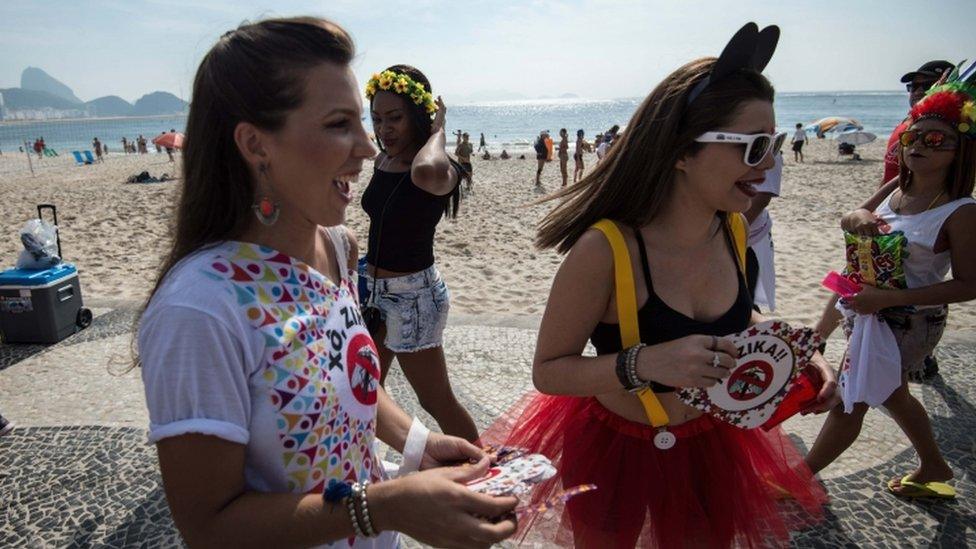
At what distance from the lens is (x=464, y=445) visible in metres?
1.60

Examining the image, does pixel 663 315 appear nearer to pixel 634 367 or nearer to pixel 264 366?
pixel 634 367

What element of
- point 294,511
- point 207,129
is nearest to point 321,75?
point 207,129

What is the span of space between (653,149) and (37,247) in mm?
6119

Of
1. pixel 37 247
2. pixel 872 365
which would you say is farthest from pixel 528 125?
pixel 872 365

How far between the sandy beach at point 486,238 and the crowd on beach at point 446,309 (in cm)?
38

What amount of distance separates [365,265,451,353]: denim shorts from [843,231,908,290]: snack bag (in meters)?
2.30

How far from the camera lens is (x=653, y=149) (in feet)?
6.04

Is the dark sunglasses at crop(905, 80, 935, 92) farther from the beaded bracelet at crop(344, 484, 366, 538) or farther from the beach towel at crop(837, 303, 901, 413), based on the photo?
the beaded bracelet at crop(344, 484, 366, 538)

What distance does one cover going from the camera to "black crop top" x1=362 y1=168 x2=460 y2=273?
307cm

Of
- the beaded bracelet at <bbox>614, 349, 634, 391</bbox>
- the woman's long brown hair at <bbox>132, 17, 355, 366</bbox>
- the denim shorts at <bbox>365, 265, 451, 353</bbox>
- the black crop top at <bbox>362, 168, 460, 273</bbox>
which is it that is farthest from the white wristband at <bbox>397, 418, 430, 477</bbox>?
the black crop top at <bbox>362, 168, 460, 273</bbox>

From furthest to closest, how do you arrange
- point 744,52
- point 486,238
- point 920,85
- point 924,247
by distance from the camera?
point 486,238, point 920,85, point 924,247, point 744,52

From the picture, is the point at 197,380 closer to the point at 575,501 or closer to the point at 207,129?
the point at 207,129

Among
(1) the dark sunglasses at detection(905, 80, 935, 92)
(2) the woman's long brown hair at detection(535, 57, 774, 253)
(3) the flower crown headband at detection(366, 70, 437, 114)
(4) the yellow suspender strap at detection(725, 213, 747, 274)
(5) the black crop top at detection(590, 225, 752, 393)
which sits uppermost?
(1) the dark sunglasses at detection(905, 80, 935, 92)

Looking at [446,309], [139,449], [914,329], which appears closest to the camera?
[914,329]
